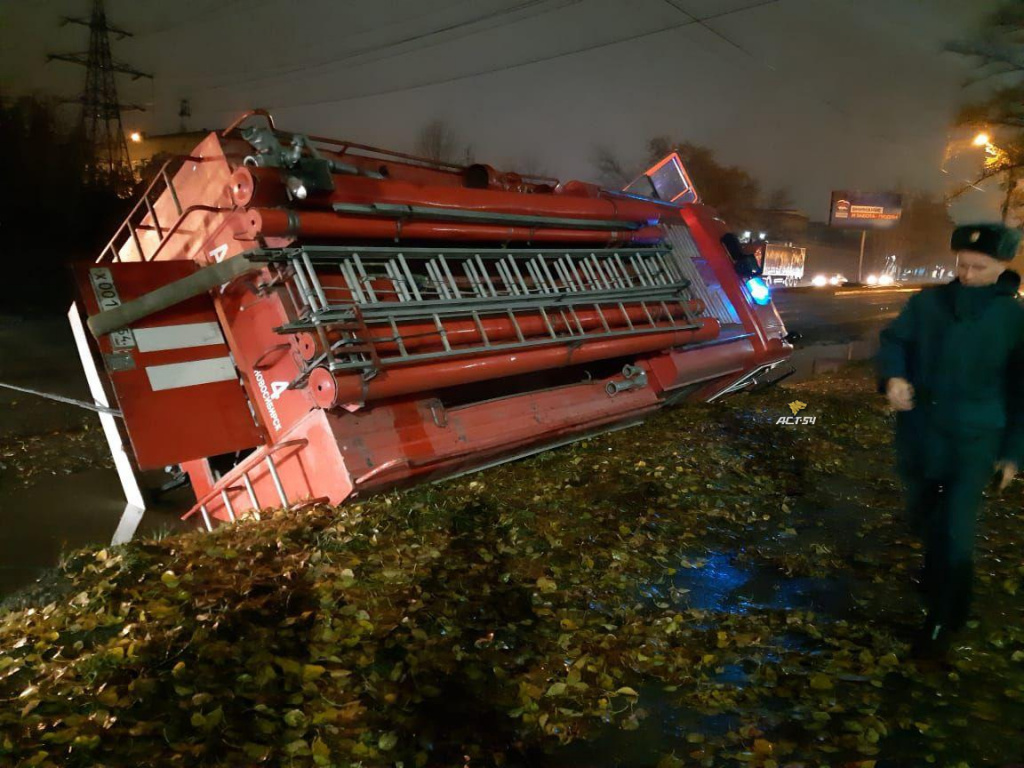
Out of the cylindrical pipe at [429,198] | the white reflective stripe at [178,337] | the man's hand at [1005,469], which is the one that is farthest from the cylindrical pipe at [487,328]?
the man's hand at [1005,469]

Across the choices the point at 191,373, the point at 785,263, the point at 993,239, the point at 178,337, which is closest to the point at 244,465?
the point at 191,373

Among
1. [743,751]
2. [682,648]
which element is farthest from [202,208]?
[743,751]

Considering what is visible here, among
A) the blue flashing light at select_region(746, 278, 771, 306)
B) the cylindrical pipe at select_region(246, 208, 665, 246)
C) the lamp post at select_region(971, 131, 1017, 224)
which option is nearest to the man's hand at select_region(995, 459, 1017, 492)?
the cylindrical pipe at select_region(246, 208, 665, 246)

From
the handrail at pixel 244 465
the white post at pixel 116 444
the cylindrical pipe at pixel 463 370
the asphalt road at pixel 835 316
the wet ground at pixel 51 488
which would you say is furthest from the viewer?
the asphalt road at pixel 835 316

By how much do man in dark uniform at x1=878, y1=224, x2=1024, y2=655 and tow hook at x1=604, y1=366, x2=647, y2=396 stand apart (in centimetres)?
322

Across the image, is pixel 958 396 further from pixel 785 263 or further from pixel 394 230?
pixel 785 263

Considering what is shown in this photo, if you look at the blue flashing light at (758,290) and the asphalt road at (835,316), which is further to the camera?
the asphalt road at (835,316)

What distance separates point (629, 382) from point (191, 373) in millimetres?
3832

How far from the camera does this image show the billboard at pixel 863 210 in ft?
203

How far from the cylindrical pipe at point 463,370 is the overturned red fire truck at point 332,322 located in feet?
0.05

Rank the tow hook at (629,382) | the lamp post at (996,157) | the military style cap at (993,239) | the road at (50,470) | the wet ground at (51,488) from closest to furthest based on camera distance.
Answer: the military style cap at (993,239) → the wet ground at (51,488) → the road at (50,470) → the tow hook at (629,382) → the lamp post at (996,157)

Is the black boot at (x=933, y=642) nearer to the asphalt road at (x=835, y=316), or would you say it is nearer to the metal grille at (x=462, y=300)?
the metal grille at (x=462, y=300)

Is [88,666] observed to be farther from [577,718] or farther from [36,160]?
[36,160]

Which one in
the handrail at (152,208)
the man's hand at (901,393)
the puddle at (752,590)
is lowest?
the puddle at (752,590)
